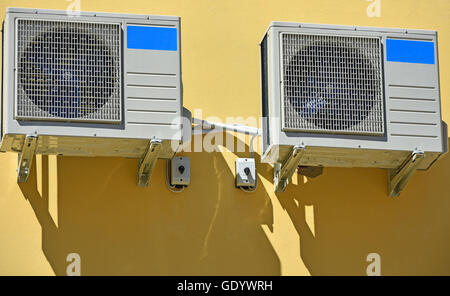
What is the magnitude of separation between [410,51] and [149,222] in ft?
5.73

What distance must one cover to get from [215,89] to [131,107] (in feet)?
2.58

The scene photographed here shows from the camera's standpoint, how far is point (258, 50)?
6605 mm

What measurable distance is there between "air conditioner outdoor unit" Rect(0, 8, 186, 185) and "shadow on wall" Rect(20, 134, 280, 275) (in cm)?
28

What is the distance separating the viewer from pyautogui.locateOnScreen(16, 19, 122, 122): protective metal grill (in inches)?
227

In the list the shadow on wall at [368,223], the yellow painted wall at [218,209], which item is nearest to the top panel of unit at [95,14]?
the yellow painted wall at [218,209]

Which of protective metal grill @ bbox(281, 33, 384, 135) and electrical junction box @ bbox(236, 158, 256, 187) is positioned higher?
protective metal grill @ bbox(281, 33, 384, 135)

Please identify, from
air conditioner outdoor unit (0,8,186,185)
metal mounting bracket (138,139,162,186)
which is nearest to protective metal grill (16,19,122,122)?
air conditioner outdoor unit (0,8,186,185)

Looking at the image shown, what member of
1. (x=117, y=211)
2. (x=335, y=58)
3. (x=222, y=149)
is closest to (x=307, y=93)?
(x=335, y=58)

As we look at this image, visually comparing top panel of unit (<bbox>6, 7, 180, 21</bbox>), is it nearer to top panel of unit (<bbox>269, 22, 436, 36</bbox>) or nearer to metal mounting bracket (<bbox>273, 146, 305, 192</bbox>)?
top panel of unit (<bbox>269, 22, 436, 36</bbox>)

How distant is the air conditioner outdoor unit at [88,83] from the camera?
18.9 ft

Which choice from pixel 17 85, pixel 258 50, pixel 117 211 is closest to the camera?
pixel 17 85

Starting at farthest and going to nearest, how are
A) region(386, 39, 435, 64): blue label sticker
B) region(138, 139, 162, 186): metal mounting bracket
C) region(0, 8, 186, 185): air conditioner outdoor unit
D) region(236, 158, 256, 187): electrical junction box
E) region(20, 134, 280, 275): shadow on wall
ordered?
region(236, 158, 256, 187): electrical junction box < region(386, 39, 435, 64): blue label sticker < region(20, 134, 280, 275): shadow on wall < region(138, 139, 162, 186): metal mounting bracket < region(0, 8, 186, 185): air conditioner outdoor unit

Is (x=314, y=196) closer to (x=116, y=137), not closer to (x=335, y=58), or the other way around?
(x=335, y=58)

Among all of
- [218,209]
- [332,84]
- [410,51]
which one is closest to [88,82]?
[218,209]
